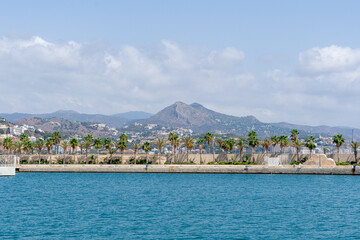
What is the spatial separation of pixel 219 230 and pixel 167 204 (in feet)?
65.4

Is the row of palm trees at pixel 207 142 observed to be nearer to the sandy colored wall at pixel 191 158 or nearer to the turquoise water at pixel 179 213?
the sandy colored wall at pixel 191 158

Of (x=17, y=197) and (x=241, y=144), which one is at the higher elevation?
(x=241, y=144)

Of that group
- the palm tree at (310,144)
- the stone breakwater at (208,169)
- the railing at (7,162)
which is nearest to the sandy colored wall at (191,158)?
the palm tree at (310,144)

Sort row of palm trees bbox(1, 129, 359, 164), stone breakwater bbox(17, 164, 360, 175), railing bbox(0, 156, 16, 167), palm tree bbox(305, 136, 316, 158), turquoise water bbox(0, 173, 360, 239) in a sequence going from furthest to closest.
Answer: row of palm trees bbox(1, 129, 359, 164)
palm tree bbox(305, 136, 316, 158)
railing bbox(0, 156, 16, 167)
stone breakwater bbox(17, 164, 360, 175)
turquoise water bbox(0, 173, 360, 239)

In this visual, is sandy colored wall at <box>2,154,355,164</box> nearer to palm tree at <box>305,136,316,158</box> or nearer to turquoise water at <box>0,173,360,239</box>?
palm tree at <box>305,136,316,158</box>

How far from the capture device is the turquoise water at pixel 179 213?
1770 inches

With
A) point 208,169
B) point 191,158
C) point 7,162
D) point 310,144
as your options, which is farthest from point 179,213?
point 191,158

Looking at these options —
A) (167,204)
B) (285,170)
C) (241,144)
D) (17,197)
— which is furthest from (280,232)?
(241,144)

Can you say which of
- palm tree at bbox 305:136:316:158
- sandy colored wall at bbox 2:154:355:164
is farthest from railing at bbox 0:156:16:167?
palm tree at bbox 305:136:316:158

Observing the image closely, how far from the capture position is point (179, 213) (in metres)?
56.6

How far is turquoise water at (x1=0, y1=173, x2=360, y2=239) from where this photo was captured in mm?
44969

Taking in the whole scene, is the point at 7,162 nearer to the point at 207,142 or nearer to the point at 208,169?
the point at 208,169

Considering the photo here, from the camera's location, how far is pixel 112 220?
51500mm

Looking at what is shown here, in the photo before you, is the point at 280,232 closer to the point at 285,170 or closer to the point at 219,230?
the point at 219,230
